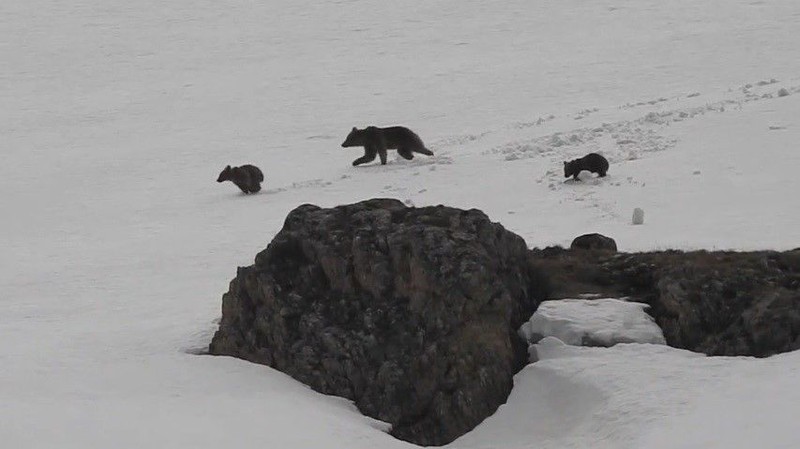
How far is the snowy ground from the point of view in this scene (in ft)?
24.3

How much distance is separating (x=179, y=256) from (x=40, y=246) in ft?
10.3

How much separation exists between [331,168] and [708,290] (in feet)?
51.1

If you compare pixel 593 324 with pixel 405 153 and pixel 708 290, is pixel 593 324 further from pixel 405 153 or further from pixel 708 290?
pixel 405 153

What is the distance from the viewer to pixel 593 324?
8281 millimetres

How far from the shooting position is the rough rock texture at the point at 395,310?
795 cm

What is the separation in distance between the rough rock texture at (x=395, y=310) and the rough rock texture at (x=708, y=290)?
557 mm

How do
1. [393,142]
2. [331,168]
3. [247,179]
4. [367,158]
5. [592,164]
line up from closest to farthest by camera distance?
[592,164] < [247,179] < [393,142] < [367,158] < [331,168]

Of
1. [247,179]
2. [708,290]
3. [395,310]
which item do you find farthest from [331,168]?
[708,290]

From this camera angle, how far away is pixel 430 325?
823 cm

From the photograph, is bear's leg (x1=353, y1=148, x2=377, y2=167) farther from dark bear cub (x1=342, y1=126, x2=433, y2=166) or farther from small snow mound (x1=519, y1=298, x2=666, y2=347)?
small snow mound (x1=519, y1=298, x2=666, y2=347)

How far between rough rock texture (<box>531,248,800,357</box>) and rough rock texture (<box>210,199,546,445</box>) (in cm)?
56

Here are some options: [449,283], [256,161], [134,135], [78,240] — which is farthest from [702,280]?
[134,135]

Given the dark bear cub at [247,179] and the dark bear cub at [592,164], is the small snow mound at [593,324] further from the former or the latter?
the dark bear cub at [247,179]

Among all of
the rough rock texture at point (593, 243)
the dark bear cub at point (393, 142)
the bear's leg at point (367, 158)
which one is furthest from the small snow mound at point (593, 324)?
the bear's leg at point (367, 158)
